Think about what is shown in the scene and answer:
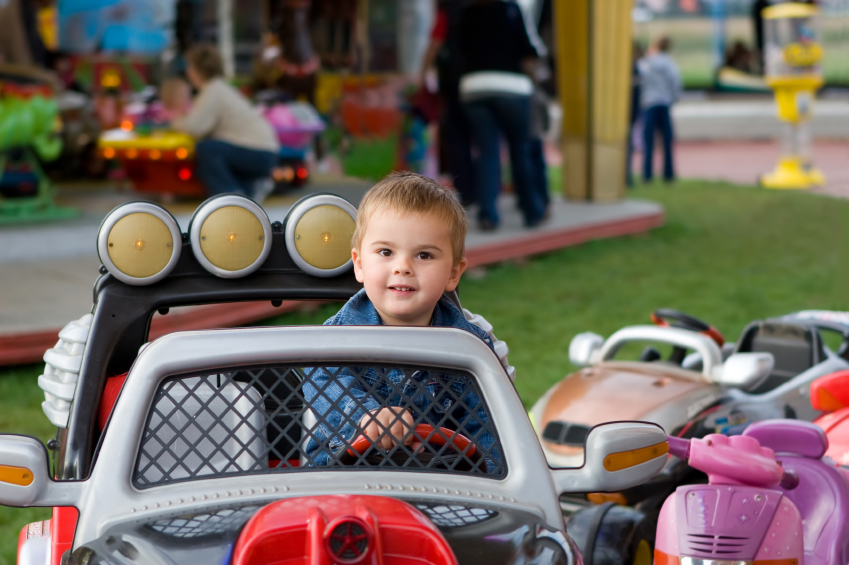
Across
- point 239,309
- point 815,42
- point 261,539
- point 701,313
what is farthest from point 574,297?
point 815,42

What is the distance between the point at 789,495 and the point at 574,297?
4.42 meters

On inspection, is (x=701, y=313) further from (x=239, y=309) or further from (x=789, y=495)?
(x=789, y=495)

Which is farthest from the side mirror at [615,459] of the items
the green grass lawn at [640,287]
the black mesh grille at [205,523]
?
the green grass lawn at [640,287]

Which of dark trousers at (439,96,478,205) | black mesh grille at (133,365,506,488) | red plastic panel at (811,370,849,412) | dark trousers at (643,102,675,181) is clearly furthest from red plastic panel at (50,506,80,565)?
dark trousers at (643,102,675,181)

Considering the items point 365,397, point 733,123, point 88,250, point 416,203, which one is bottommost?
point 733,123

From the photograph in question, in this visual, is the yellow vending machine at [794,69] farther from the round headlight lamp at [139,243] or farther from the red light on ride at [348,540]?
the red light on ride at [348,540]

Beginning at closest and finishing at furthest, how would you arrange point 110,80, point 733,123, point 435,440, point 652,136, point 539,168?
1. point 435,440
2. point 539,168
3. point 110,80
4. point 652,136
5. point 733,123

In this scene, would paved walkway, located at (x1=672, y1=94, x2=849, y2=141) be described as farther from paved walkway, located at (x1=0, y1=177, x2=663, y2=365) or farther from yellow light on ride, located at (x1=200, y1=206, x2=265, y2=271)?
yellow light on ride, located at (x1=200, y1=206, x2=265, y2=271)

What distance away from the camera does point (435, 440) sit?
1614mm

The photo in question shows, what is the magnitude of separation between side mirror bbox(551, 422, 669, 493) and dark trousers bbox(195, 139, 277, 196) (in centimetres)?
599

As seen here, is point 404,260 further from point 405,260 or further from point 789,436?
point 789,436

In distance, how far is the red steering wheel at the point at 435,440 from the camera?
1547 millimetres

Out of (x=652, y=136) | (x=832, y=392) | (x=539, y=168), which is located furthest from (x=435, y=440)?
(x=652, y=136)

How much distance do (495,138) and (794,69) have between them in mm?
6337
